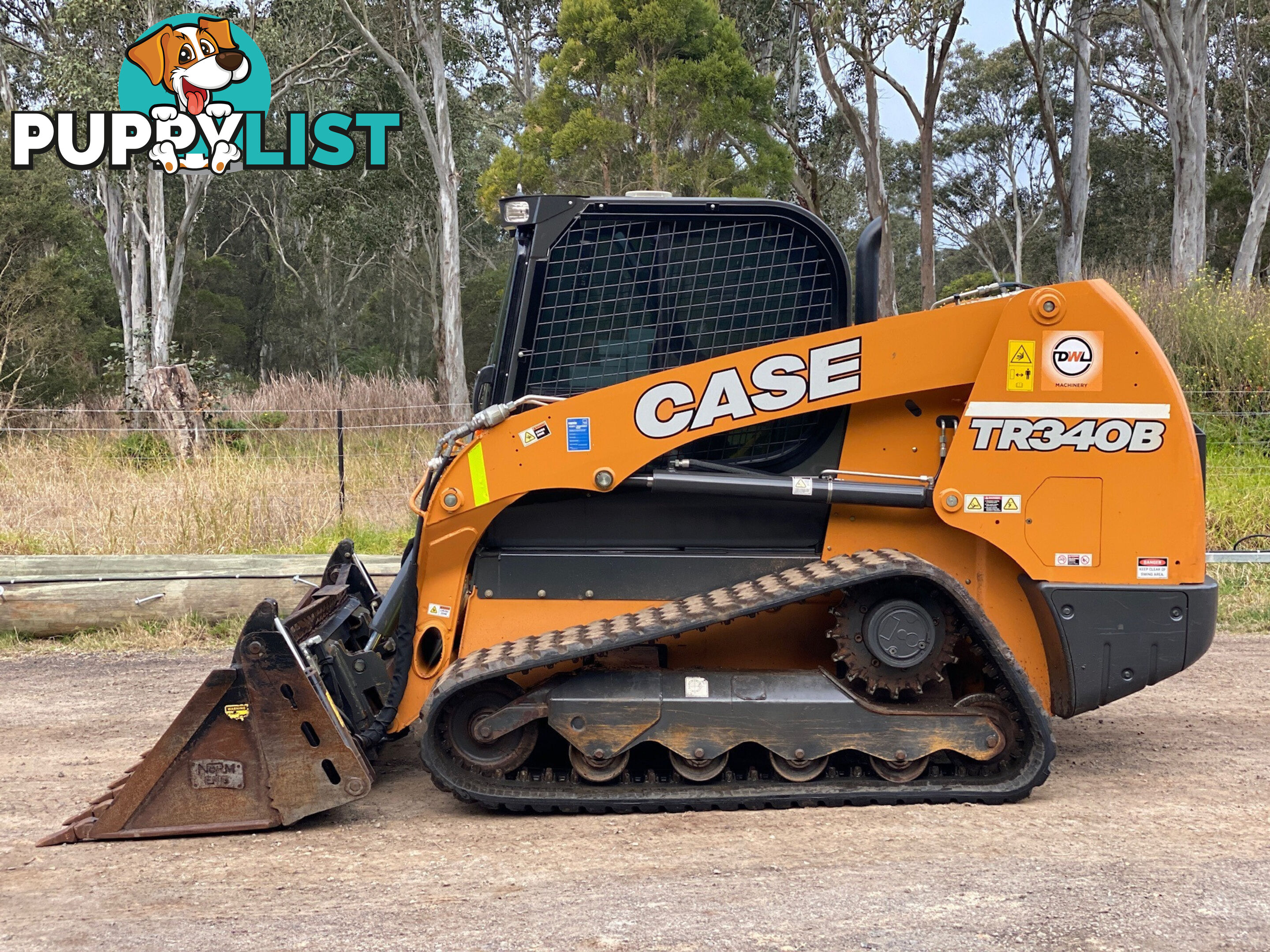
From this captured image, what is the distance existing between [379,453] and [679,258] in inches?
345

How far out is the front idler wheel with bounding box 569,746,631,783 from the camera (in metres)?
4.55

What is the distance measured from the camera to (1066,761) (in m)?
5.26

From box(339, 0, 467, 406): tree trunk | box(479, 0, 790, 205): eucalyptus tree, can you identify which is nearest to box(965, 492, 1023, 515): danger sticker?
box(479, 0, 790, 205): eucalyptus tree

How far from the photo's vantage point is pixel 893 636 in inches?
177

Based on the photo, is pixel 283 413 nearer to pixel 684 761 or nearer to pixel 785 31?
pixel 684 761

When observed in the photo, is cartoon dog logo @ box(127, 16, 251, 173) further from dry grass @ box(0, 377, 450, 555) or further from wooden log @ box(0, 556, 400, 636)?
wooden log @ box(0, 556, 400, 636)

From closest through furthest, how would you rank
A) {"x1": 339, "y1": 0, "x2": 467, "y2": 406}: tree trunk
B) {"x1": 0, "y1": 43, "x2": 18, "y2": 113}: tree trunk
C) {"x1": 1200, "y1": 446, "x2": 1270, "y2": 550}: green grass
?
1. {"x1": 1200, "y1": 446, "x2": 1270, "y2": 550}: green grass
2. {"x1": 339, "y1": 0, "x2": 467, "y2": 406}: tree trunk
3. {"x1": 0, "y1": 43, "x2": 18, "y2": 113}: tree trunk

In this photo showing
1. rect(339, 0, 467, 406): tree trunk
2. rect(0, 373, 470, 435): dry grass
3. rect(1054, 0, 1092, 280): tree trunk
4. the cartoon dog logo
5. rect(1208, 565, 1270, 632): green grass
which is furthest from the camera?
rect(339, 0, 467, 406): tree trunk

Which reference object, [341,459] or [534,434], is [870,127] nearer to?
[341,459]

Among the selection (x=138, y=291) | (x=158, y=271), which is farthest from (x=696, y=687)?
(x=138, y=291)

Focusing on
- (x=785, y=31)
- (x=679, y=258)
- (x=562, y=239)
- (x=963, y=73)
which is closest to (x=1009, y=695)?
(x=679, y=258)

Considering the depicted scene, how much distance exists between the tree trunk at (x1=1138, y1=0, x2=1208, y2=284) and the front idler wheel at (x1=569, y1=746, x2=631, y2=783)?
21673 mm

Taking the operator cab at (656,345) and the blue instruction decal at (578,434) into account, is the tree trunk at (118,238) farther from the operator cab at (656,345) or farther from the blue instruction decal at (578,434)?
the blue instruction decal at (578,434)

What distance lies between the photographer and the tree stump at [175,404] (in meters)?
14.9
